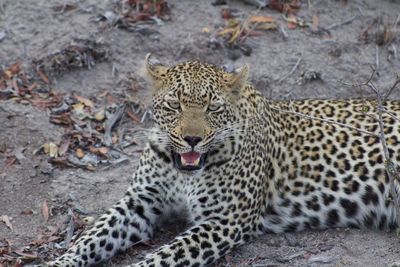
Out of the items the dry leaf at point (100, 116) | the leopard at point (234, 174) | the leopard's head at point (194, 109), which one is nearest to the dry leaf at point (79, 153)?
the dry leaf at point (100, 116)

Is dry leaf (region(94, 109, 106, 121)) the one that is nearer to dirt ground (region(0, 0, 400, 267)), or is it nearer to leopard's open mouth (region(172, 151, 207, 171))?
dirt ground (region(0, 0, 400, 267))

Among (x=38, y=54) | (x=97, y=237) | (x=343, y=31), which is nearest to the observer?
(x=97, y=237)

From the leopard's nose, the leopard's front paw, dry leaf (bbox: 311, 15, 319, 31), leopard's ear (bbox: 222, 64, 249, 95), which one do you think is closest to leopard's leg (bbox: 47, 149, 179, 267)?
the leopard's front paw

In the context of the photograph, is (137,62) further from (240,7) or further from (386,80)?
(386,80)

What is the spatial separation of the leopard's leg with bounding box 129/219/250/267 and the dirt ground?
0.83 m

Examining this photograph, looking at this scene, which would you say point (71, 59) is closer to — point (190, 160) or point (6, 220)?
point (6, 220)

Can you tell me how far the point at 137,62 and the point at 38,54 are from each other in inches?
54.4

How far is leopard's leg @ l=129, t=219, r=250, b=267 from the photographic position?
8711mm

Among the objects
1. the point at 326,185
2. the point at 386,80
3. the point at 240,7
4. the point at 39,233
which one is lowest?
the point at 39,233

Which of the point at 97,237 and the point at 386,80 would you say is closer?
the point at 97,237

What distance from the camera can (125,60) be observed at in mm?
12766

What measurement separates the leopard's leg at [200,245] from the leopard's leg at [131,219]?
0.58 meters

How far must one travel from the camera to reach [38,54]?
12.5 m

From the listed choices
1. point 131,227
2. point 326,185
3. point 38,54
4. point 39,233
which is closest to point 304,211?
point 326,185
